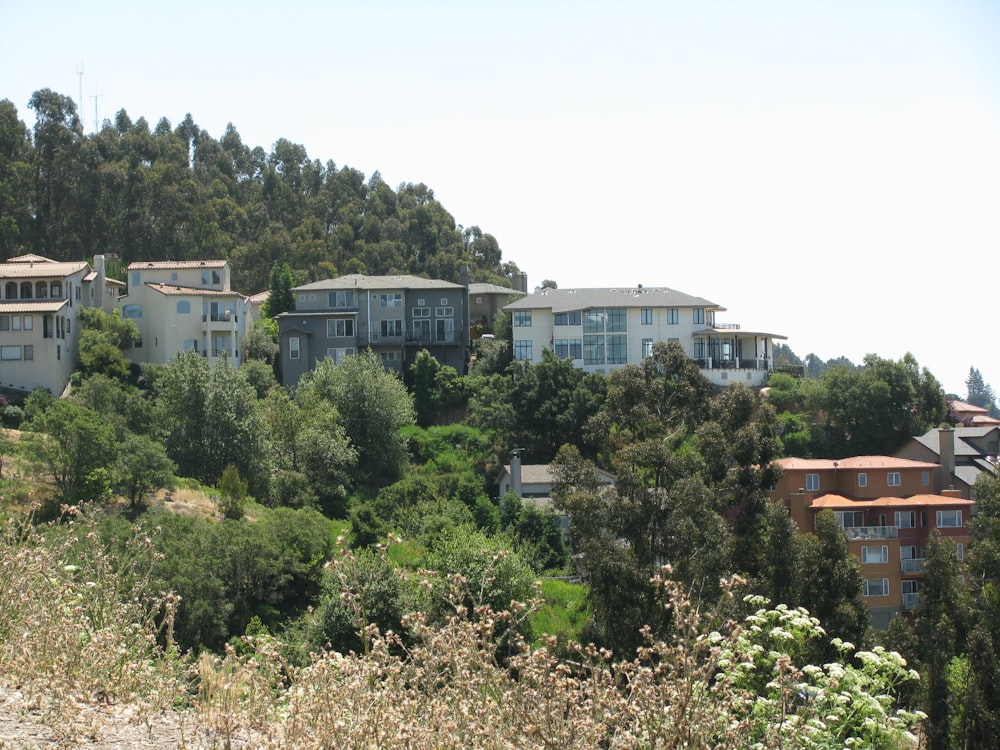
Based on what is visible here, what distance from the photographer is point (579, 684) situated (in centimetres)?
626

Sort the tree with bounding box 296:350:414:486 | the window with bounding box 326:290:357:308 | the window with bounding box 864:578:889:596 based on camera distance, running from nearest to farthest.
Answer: the window with bounding box 864:578:889:596, the tree with bounding box 296:350:414:486, the window with bounding box 326:290:357:308

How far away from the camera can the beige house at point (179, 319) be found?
179ft

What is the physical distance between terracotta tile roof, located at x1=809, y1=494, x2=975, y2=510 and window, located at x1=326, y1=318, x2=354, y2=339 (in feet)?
86.5

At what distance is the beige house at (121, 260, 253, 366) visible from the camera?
5447 cm

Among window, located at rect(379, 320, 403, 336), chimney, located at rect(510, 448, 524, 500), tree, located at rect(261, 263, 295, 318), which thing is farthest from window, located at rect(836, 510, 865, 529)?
tree, located at rect(261, 263, 295, 318)

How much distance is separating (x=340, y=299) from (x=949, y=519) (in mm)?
32806

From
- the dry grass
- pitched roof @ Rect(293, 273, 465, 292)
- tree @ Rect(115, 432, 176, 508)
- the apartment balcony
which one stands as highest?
pitched roof @ Rect(293, 273, 465, 292)

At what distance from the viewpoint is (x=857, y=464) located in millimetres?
45812

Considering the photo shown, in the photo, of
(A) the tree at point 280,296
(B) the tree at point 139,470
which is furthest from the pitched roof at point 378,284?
(B) the tree at point 139,470

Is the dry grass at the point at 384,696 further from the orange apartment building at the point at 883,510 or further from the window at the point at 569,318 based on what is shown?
the window at the point at 569,318

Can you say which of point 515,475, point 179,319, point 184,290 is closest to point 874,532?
point 515,475

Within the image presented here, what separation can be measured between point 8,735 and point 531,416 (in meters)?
42.1

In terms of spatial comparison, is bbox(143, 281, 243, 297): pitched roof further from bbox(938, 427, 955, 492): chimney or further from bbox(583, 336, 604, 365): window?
bbox(938, 427, 955, 492): chimney

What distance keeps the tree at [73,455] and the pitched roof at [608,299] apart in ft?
87.9
